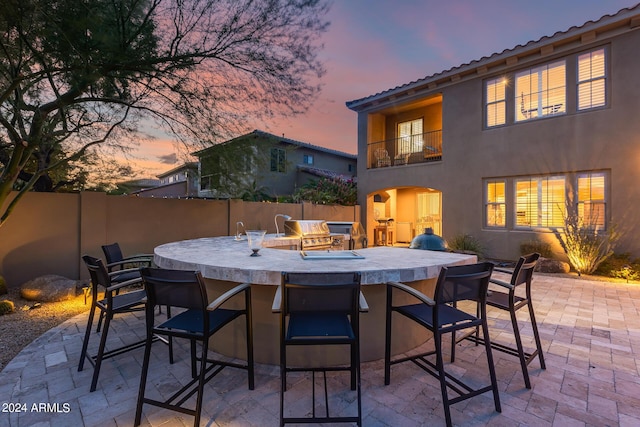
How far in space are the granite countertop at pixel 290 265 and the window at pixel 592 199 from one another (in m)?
6.44

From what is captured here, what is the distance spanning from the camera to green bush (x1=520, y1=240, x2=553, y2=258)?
7.45m

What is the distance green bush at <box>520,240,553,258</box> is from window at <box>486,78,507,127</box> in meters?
3.48

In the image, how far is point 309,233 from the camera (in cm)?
465

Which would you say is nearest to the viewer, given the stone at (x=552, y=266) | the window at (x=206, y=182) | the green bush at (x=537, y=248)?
the window at (x=206, y=182)

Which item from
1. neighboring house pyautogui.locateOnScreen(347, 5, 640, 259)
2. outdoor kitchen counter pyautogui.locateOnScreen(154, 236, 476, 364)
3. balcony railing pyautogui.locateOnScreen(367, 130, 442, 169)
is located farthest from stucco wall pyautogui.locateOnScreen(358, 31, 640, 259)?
outdoor kitchen counter pyautogui.locateOnScreen(154, 236, 476, 364)

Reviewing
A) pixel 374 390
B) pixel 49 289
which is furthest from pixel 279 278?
pixel 49 289

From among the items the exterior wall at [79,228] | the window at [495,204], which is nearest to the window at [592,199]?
the window at [495,204]

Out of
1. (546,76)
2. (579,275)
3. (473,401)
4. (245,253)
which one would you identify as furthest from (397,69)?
(473,401)

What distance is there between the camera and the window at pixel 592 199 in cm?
690

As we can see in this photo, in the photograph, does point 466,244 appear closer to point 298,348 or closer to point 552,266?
point 552,266

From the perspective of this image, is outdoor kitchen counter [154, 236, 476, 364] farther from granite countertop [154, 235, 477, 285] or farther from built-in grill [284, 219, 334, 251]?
built-in grill [284, 219, 334, 251]

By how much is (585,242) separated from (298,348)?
771 cm

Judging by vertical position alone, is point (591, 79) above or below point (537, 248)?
above

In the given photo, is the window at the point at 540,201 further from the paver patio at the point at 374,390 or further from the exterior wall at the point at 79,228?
the exterior wall at the point at 79,228
